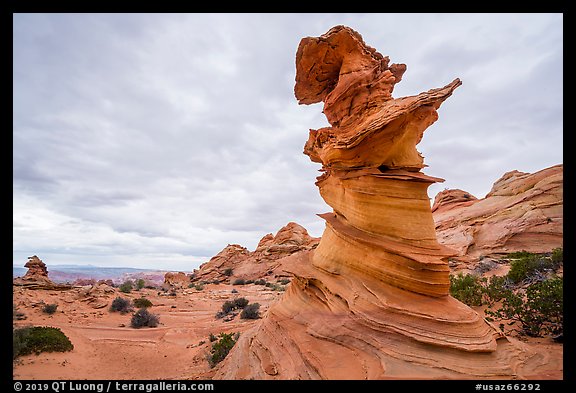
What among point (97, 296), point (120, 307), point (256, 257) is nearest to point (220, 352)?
point (120, 307)

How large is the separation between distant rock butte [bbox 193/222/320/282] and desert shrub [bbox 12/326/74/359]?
30.8 m

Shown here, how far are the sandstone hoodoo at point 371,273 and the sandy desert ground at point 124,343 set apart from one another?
1.57 metres

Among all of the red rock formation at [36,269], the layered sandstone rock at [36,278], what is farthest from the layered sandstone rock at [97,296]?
the red rock formation at [36,269]

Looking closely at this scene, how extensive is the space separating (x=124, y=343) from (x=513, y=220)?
2815 cm

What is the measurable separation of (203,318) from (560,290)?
16387 millimetres

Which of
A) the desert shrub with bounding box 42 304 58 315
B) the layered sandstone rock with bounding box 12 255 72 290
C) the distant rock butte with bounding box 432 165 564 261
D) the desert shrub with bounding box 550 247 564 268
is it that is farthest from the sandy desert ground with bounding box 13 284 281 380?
the distant rock butte with bounding box 432 165 564 261

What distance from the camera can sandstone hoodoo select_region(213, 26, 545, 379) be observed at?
5.33 metres

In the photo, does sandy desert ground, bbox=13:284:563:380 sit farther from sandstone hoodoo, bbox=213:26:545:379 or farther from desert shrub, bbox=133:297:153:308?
sandstone hoodoo, bbox=213:26:545:379

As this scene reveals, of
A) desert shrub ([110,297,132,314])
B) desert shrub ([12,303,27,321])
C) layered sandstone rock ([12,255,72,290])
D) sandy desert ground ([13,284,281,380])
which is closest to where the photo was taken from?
sandy desert ground ([13,284,281,380])

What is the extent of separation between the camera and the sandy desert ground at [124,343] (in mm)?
9117

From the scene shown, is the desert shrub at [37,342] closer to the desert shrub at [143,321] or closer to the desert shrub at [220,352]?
the desert shrub at [143,321]
